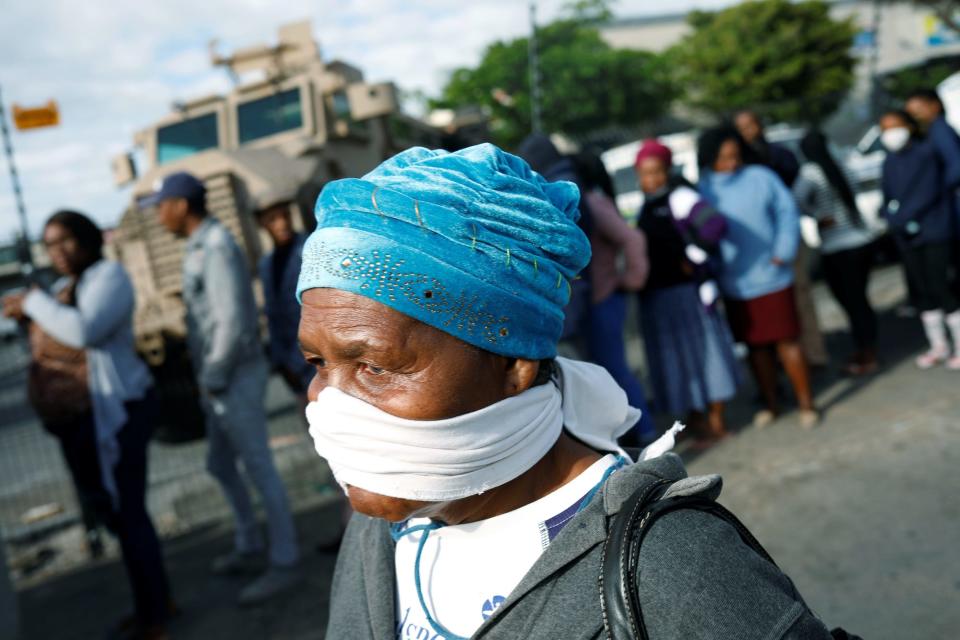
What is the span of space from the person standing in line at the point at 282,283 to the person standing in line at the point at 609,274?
1.60m

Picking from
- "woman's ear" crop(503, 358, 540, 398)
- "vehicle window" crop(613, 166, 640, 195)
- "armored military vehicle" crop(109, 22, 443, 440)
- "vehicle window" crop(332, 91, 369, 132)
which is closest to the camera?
"woman's ear" crop(503, 358, 540, 398)

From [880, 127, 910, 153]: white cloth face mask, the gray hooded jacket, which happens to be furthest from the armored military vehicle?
the gray hooded jacket

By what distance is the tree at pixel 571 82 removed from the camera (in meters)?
34.2

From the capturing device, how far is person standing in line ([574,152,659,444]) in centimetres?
456

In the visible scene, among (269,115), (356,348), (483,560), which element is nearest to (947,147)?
(483,560)

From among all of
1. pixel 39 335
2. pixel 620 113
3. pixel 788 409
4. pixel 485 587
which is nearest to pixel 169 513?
pixel 39 335

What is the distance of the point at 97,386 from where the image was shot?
144 inches

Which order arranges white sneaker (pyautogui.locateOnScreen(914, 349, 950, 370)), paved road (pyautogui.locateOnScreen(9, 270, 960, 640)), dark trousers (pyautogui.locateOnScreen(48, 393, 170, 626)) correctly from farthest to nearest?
white sneaker (pyautogui.locateOnScreen(914, 349, 950, 370)), dark trousers (pyautogui.locateOnScreen(48, 393, 170, 626)), paved road (pyautogui.locateOnScreen(9, 270, 960, 640))

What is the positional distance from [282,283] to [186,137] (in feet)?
22.9

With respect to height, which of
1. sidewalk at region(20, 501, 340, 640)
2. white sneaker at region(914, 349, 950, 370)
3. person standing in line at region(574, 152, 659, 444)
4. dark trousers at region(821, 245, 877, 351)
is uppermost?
person standing in line at region(574, 152, 659, 444)

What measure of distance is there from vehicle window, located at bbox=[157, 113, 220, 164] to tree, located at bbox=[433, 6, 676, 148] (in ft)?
77.1

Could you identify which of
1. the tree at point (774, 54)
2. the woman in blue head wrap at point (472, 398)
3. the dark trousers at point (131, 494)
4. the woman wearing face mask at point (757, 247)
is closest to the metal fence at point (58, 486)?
the dark trousers at point (131, 494)

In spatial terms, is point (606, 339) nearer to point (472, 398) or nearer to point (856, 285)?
point (856, 285)

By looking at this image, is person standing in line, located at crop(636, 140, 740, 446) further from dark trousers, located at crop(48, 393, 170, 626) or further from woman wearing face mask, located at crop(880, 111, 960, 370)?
dark trousers, located at crop(48, 393, 170, 626)
